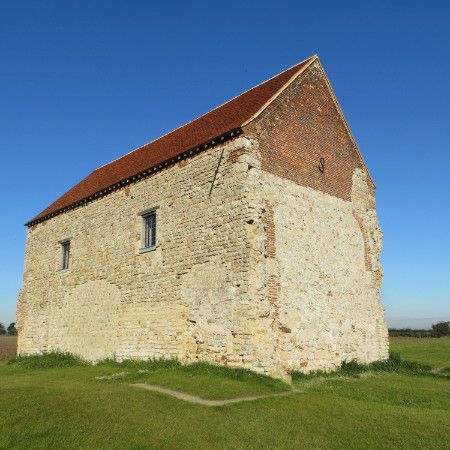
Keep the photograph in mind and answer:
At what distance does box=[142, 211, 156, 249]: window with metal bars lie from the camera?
51.2 feet

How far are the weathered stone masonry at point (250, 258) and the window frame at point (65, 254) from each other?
0.90 m

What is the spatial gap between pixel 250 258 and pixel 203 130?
20.0 feet

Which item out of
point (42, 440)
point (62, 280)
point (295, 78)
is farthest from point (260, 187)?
point (62, 280)

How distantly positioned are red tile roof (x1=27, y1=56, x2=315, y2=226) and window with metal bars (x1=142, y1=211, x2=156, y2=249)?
1.68m

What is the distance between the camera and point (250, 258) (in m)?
11.8

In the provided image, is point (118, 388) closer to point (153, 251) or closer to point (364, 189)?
point (153, 251)

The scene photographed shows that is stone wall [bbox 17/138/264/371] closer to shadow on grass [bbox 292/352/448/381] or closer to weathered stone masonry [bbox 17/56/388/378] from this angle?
weathered stone masonry [bbox 17/56/388/378]

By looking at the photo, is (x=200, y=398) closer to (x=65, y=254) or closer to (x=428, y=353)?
(x=65, y=254)

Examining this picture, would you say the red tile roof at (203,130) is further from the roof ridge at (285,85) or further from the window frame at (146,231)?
the window frame at (146,231)

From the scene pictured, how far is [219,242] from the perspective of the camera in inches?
503

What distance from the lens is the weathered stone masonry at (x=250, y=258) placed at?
12141 mm

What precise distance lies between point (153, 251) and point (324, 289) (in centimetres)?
574

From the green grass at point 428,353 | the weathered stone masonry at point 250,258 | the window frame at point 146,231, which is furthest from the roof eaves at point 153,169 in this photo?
the green grass at point 428,353

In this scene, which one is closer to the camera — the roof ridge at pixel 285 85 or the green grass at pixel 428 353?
the roof ridge at pixel 285 85
